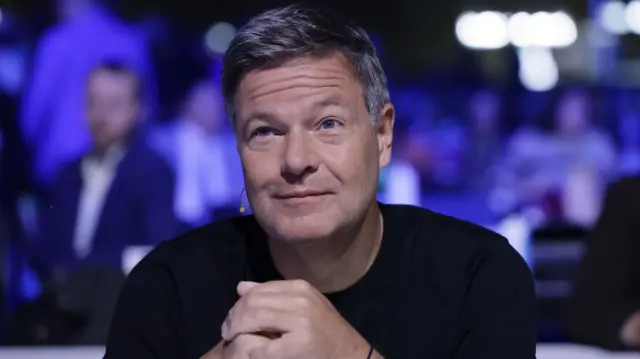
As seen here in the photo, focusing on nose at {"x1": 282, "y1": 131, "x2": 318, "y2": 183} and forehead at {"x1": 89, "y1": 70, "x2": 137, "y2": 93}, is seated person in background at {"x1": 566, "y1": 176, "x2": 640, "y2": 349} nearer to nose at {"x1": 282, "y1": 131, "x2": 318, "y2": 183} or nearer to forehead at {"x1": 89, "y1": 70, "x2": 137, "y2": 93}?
nose at {"x1": 282, "y1": 131, "x2": 318, "y2": 183}

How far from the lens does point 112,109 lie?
12.9 feet

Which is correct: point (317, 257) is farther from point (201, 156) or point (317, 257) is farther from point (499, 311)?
point (201, 156)

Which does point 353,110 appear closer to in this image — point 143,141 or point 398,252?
point 398,252

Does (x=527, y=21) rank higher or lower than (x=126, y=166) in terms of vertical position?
higher

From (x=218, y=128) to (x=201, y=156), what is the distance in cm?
14

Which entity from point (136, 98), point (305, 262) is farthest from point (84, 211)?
point (305, 262)

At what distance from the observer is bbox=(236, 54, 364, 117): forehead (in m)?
1.27

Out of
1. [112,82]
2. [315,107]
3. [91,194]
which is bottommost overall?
[91,194]

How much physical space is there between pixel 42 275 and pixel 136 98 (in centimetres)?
84

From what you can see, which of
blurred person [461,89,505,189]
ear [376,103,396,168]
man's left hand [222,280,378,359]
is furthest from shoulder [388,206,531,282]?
blurred person [461,89,505,189]

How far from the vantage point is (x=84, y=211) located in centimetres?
385

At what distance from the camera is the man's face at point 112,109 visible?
12.9ft

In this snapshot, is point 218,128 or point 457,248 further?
point 218,128

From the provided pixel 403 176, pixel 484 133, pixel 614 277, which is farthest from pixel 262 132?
pixel 484 133
